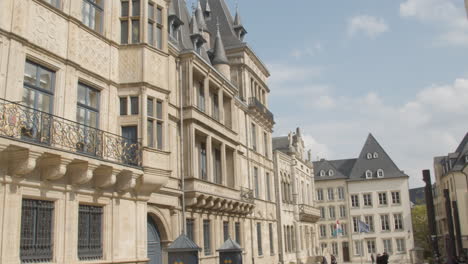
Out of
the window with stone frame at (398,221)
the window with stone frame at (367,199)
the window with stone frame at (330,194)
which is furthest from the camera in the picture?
the window with stone frame at (330,194)

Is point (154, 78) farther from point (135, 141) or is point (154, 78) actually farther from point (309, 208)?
point (309, 208)

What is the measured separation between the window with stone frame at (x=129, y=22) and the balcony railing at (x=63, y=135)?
3.59 m

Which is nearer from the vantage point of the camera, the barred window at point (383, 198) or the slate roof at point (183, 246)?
the slate roof at point (183, 246)

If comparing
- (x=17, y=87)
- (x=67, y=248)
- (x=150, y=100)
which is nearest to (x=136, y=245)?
(x=67, y=248)

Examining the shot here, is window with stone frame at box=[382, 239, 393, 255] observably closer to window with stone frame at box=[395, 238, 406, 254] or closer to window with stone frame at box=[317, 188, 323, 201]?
window with stone frame at box=[395, 238, 406, 254]

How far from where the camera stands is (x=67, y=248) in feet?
41.9

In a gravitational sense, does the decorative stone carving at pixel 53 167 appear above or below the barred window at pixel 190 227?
above

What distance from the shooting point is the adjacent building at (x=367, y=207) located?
64.8 meters

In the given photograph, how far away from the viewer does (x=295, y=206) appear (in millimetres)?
44750

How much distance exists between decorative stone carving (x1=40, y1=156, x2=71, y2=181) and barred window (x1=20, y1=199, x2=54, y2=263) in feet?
2.31

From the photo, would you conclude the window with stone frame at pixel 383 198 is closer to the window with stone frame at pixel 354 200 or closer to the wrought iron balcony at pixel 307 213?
the window with stone frame at pixel 354 200

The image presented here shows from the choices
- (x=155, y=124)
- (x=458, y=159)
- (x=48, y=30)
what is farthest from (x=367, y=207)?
(x=48, y=30)

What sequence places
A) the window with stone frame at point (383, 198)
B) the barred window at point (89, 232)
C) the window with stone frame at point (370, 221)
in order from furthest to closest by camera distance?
1. the window with stone frame at point (383, 198)
2. the window with stone frame at point (370, 221)
3. the barred window at point (89, 232)

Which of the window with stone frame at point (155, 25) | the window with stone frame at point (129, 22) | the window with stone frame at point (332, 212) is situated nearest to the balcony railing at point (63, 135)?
the window with stone frame at point (129, 22)
